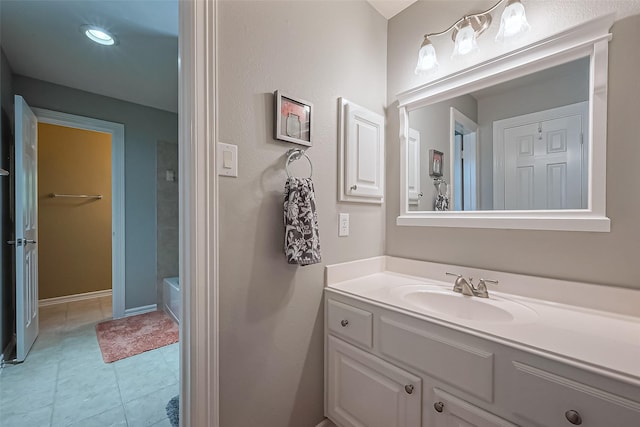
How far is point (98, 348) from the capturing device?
7.26 feet

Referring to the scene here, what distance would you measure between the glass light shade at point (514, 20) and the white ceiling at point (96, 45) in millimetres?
1845

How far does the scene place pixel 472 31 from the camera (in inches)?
52.7

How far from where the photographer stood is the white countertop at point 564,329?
69 centimetres

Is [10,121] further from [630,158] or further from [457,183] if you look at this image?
[630,158]

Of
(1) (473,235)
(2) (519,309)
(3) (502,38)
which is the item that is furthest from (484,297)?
(3) (502,38)

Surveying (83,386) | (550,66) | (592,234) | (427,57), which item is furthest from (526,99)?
(83,386)

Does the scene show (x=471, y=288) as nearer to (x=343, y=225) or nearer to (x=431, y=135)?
(x=343, y=225)

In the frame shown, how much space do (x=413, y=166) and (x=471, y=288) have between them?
0.77 m

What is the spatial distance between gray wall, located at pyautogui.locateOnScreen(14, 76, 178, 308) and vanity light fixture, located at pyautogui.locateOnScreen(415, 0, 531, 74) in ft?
9.88

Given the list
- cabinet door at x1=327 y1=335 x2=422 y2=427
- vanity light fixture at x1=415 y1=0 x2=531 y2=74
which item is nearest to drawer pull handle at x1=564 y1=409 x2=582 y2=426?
cabinet door at x1=327 y1=335 x2=422 y2=427

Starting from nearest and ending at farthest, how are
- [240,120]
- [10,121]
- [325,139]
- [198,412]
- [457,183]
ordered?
1. [198,412]
2. [240,120]
3. [325,139]
4. [457,183]
5. [10,121]

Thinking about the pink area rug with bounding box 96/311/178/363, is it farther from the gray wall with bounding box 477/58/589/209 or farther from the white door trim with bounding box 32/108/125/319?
the gray wall with bounding box 477/58/589/209

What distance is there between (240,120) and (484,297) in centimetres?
131

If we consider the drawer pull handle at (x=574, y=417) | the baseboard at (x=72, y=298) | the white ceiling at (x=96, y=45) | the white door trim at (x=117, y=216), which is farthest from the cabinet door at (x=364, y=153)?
the baseboard at (x=72, y=298)
